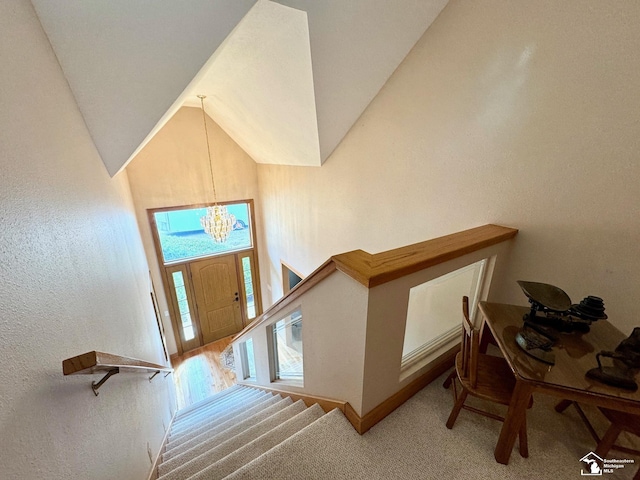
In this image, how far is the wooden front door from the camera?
17.4ft

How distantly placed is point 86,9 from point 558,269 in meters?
2.96

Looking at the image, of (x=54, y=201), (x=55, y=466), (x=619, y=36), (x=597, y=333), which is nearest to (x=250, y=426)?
(x=55, y=466)

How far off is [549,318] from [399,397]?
0.89m

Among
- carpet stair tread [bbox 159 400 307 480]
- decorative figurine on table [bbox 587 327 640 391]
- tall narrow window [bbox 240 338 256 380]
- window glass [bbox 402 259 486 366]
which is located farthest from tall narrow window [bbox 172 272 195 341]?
decorative figurine on table [bbox 587 327 640 391]

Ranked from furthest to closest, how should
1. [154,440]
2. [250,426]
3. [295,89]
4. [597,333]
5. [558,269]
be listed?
[295,89] < [154,440] < [250,426] < [558,269] < [597,333]

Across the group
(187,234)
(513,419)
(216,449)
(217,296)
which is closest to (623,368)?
(513,419)

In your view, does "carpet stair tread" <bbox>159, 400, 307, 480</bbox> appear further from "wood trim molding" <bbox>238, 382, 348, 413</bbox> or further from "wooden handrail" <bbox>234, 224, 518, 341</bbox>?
"wooden handrail" <bbox>234, 224, 518, 341</bbox>

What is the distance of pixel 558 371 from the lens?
1019 millimetres

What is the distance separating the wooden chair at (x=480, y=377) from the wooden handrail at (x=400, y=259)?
0.89 ft

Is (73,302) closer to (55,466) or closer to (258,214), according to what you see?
(55,466)

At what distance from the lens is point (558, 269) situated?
1.62 m

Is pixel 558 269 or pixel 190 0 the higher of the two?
pixel 190 0

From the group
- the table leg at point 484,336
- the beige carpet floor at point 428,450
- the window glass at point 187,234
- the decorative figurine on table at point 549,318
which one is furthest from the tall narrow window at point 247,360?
the decorative figurine on table at point 549,318

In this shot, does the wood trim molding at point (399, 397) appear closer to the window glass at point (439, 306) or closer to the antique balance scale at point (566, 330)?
the window glass at point (439, 306)
